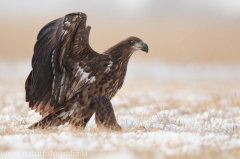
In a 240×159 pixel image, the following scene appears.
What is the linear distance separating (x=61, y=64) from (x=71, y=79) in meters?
0.38

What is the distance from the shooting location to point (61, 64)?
5039 mm

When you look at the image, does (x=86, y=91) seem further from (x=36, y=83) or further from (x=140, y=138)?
(x=140, y=138)

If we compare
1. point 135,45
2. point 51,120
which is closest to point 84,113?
point 51,120

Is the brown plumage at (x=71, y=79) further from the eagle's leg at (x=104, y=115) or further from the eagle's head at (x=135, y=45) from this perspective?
the eagle's head at (x=135, y=45)

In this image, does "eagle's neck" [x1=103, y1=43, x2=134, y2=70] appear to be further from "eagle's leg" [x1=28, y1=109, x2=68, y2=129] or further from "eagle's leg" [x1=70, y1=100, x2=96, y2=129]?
"eagle's leg" [x1=28, y1=109, x2=68, y2=129]

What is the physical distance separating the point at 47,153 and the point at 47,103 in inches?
83.2

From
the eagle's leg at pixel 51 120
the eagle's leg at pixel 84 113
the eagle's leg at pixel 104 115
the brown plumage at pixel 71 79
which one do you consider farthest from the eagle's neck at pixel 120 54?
the eagle's leg at pixel 51 120

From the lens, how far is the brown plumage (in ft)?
16.1

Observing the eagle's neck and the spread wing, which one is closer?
the spread wing

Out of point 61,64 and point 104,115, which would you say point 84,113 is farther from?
point 61,64

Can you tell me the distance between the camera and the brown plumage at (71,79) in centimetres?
492

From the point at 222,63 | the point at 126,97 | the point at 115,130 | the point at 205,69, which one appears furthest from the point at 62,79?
the point at 222,63

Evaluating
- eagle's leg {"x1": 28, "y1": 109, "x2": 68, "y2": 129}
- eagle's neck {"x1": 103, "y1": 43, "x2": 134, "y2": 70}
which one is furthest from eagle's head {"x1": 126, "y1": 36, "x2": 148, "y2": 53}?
eagle's leg {"x1": 28, "y1": 109, "x2": 68, "y2": 129}

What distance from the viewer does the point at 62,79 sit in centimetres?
519
